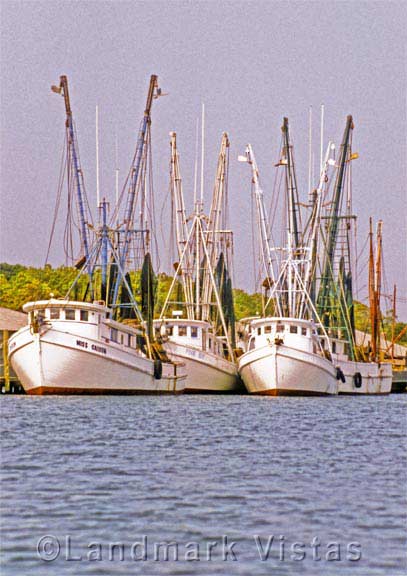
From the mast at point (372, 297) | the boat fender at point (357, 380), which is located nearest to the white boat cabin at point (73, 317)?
the boat fender at point (357, 380)

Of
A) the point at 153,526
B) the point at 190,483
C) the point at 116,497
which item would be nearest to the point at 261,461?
the point at 190,483

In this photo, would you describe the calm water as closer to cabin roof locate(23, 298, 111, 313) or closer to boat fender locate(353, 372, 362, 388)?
cabin roof locate(23, 298, 111, 313)

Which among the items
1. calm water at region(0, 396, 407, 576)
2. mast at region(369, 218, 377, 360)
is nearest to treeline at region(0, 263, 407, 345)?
mast at region(369, 218, 377, 360)

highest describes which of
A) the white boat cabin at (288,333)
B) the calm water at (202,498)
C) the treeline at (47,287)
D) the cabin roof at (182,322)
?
the treeline at (47,287)

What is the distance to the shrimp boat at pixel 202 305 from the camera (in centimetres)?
8275

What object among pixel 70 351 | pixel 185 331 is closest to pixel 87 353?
pixel 70 351

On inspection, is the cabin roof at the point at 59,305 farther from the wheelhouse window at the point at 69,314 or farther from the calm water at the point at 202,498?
the calm water at the point at 202,498

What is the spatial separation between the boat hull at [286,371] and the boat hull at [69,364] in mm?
8401

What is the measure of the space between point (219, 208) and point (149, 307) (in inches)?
806

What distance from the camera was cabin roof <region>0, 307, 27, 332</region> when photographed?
8689 centimetres

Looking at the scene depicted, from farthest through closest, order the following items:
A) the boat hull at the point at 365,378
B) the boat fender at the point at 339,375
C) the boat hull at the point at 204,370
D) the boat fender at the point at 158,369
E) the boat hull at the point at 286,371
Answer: the boat hull at the point at 365,378
the boat hull at the point at 204,370
the boat fender at the point at 339,375
the boat fender at the point at 158,369
the boat hull at the point at 286,371

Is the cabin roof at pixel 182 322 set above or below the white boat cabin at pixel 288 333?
above

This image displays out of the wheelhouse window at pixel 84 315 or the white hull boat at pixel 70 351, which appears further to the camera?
the wheelhouse window at pixel 84 315

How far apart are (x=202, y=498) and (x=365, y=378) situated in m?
69.2
